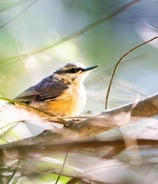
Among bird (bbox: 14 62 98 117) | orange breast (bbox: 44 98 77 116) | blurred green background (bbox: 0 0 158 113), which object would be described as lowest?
orange breast (bbox: 44 98 77 116)

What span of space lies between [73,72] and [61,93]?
5 centimetres

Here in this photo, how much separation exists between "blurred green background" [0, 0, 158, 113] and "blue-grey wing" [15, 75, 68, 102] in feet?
0.04

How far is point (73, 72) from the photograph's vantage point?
86cm

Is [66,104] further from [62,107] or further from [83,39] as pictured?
[83,39]

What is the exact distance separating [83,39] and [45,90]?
12 cm

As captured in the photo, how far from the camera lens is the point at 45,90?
837 millimetres

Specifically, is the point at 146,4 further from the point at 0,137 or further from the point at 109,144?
the point at 109,144

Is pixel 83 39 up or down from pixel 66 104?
up

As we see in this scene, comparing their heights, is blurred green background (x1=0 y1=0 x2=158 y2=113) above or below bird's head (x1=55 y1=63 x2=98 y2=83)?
above

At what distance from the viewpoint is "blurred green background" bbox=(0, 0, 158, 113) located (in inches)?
28.3

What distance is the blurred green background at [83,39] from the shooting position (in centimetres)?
72

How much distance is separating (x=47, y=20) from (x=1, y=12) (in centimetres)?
11

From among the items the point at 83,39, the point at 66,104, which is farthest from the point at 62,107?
the point at 83,39

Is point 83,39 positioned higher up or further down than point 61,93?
higher up
